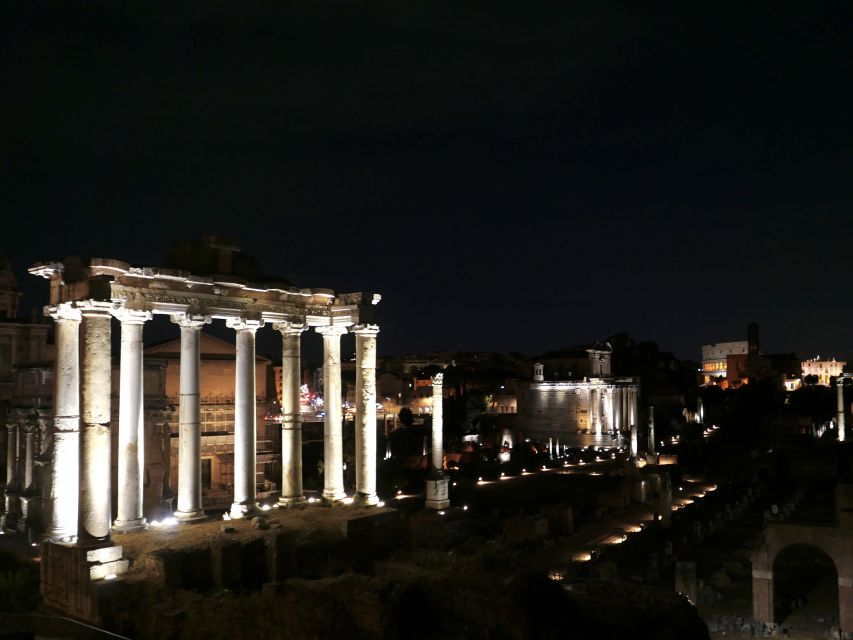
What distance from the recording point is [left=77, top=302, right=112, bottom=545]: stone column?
13195 mm

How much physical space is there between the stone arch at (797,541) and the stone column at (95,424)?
57.3 ft

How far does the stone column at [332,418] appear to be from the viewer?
64.4 feet

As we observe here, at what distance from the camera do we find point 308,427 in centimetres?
5019

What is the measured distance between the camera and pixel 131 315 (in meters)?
15.3

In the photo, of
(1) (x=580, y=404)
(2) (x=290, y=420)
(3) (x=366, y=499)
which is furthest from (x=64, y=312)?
(1) (x=580, y=404)

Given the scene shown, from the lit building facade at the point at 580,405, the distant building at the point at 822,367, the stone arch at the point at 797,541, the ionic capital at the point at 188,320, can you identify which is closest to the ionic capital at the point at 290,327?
the ionic capital at the point at 188,320

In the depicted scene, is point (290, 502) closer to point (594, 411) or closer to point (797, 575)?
point (797, 575)

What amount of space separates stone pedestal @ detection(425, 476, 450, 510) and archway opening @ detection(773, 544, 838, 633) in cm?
1169

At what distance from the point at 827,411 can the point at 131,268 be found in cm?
7669

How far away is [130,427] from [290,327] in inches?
204

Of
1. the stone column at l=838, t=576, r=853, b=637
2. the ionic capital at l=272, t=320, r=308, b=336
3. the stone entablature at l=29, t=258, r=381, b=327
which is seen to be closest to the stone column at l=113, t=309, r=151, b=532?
the stone entablature at l=29, t=258, r=381, b=327

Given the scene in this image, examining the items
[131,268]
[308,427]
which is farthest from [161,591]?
[308,427]

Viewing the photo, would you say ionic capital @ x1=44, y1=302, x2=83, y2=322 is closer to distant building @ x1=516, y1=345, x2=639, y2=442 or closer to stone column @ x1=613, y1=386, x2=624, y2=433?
distant building @ x1=516, y1=345, x2=639, y2=442

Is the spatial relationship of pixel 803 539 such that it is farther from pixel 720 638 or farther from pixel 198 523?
pixel 198 523
